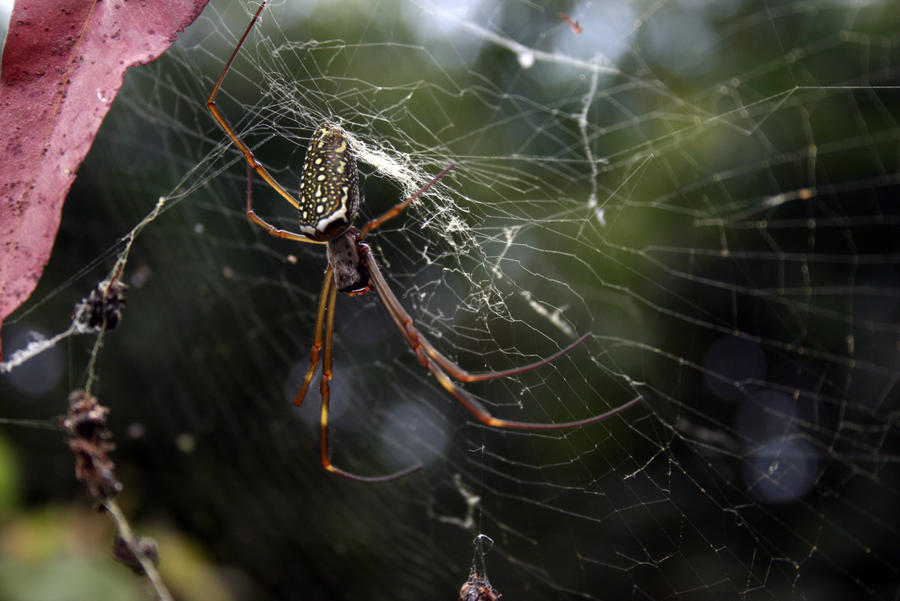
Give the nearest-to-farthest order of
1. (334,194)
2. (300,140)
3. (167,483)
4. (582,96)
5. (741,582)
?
(334,194) < (300,140) < (741,582) < (582,96) < (167,483)

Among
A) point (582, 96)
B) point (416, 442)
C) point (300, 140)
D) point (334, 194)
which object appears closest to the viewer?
point (334, 194)

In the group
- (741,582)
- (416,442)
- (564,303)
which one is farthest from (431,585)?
(564,303)

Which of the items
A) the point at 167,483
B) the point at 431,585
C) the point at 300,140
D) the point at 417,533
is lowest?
the point at 431,585

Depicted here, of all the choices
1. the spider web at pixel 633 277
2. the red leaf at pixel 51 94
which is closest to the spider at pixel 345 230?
the red leaf at pixel 51 94

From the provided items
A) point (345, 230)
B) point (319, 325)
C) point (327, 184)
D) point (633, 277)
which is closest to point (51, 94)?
point (327, 184)

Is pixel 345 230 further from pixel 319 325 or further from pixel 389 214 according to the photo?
pixel 319 325

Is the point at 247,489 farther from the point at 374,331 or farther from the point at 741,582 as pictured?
the point at 741,582
